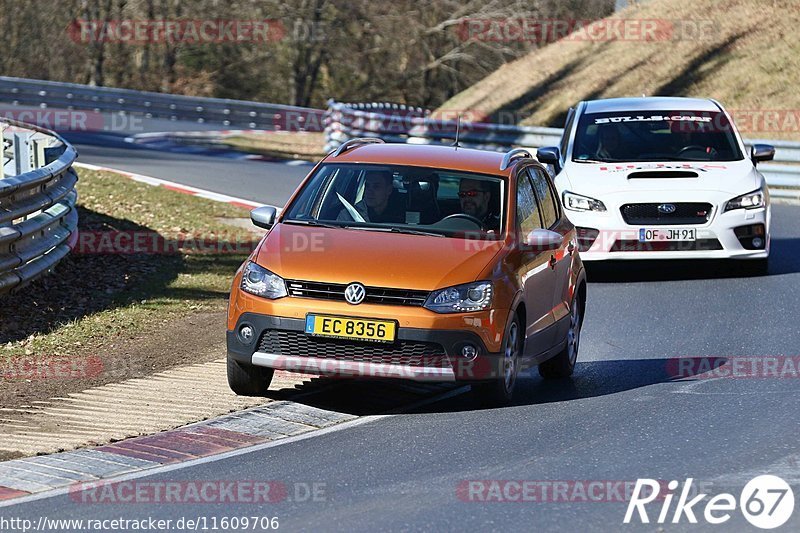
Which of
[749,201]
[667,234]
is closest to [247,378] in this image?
[667,234]

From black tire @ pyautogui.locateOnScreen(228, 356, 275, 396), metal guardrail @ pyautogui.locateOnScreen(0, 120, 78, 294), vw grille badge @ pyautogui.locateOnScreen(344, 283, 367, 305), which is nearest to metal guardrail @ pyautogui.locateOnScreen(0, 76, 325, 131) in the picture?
metal guardrail @ pyautogui.locateOnScreen(0, 120, 78, 294)

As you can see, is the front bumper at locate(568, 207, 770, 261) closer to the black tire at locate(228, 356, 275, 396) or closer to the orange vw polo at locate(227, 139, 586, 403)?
the orange vw polo at locate(227, 139, 586, 403)

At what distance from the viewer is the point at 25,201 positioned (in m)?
12.0

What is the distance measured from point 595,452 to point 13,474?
3.06 m

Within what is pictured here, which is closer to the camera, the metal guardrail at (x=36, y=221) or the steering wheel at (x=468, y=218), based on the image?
the steering wheel at (x=468, y=218)

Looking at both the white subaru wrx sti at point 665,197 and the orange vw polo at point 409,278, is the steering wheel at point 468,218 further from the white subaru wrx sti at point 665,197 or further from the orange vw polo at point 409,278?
the white subaru wrx sti at point 665,197

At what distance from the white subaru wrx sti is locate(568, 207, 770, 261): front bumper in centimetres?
1

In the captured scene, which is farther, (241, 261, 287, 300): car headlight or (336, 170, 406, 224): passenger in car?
(336, 170, 406, 224): passenger in car

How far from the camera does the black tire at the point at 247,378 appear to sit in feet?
28.2

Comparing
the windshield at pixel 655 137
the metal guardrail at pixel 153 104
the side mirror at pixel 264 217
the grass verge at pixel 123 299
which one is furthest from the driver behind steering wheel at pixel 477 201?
the metal guardrail at pixel 153 104

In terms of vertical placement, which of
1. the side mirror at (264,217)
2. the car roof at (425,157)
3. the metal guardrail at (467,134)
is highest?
the car roof at (425,157)

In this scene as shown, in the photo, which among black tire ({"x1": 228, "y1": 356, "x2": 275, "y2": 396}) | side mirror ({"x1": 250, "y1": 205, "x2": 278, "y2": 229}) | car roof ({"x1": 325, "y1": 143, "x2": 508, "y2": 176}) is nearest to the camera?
black tire ({"x1": 228, "y1": 356, "x2": 275, "y2": 396})

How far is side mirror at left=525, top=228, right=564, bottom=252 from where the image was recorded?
29.0 ft

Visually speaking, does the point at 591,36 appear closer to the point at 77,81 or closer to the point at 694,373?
the point at 77,81
